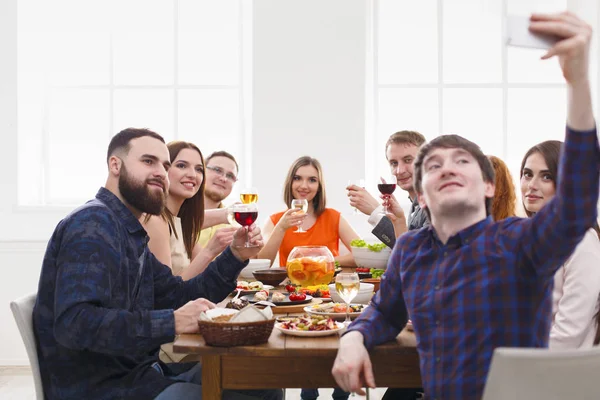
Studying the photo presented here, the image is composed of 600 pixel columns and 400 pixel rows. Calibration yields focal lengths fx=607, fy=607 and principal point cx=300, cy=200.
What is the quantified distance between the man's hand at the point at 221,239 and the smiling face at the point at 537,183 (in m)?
1.16

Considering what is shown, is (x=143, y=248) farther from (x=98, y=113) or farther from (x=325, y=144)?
(x=98, y=113)

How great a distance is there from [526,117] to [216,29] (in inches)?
104

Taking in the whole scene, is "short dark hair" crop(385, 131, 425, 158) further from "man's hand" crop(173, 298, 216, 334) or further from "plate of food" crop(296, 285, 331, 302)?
"man's hand" crop(173, 298, 216, 334)

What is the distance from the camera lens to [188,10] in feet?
16.3

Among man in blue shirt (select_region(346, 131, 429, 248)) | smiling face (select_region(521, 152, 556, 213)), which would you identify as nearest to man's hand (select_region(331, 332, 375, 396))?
smiling face (select_region(521, 152, 556, 213))

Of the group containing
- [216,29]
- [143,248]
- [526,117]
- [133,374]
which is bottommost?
[133,374]

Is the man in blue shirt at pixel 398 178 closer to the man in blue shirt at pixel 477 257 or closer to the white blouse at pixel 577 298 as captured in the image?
the white blouse at pixel 577 298

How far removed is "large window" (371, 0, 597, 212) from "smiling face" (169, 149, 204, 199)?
216 centimetres

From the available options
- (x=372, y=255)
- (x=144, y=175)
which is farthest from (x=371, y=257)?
(x=144, y=175)

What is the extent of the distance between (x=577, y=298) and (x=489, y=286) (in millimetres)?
699

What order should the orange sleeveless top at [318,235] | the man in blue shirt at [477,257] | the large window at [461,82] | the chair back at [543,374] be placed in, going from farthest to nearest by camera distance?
the large window at [461,82] < the orange sleeveless top at [318,235] < the man in blue shirt at [477,257] < the chair back at [543,374]

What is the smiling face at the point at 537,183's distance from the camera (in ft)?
7.40

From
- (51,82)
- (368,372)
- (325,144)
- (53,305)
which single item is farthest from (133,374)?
(51,82)

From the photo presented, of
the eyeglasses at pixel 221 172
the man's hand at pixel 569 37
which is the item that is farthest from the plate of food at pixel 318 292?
the eyeglasses at pixel 221 172
